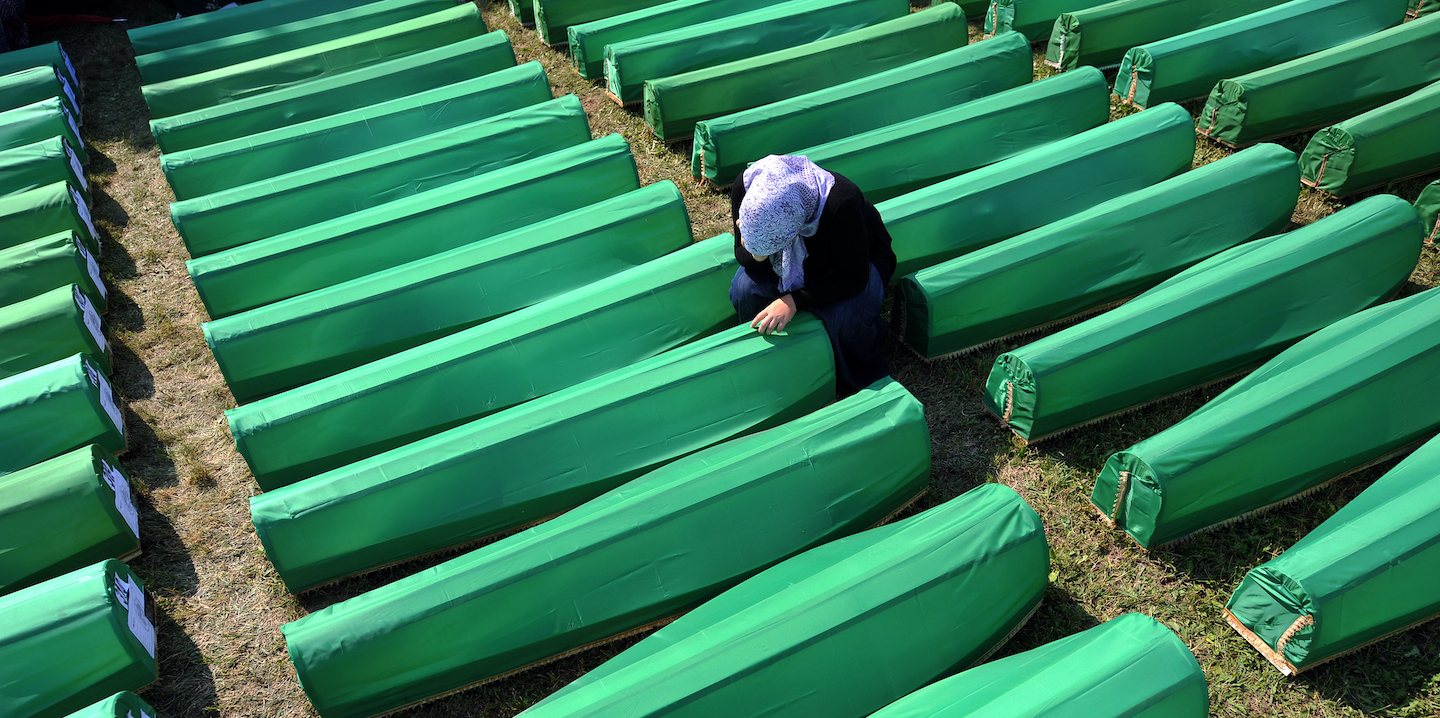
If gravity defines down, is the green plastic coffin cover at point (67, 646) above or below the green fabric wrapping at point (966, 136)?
below

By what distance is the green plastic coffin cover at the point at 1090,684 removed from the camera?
10.1 feet

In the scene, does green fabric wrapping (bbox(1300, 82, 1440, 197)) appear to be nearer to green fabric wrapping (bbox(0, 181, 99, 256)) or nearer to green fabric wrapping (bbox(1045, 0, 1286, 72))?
green fabric wrapping (bbox(1045, 0, 1286, 72))

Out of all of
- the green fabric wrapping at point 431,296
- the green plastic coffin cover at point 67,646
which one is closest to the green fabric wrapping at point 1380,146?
the green fabric wrapping at point 431,296

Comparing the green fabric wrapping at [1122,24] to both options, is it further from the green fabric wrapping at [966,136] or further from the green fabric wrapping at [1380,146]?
the green fabric wrapping at [1380,146]

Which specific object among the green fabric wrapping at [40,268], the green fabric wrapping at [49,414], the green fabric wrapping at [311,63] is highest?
the green fabric wrapping at [311,63]

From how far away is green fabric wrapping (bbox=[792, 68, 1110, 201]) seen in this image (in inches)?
218

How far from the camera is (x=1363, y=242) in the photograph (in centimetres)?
470

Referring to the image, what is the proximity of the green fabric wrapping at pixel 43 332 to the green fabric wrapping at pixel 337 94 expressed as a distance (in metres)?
1.64

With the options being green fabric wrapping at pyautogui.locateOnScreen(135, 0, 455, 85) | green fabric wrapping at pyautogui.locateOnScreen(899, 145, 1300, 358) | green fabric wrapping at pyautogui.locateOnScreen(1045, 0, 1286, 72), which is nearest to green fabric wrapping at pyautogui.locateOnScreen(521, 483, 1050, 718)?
green fabric wrapping at pyautogui.locateOnScreen(899, 145, 1300, 358)

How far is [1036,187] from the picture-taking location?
5.24 metres

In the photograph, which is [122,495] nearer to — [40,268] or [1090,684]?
[40,268]

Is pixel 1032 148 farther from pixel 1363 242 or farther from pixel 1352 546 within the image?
pixel 1352 546

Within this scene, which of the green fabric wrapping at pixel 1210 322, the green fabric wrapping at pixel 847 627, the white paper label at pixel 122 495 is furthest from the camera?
the green fabric wrapping at pixel 1210 322

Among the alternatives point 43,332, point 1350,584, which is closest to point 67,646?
point 43,332
